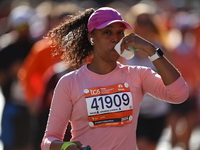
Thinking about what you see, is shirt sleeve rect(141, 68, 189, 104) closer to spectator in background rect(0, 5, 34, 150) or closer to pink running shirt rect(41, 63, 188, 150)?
pink running shirt rect(41, 63, 188, 150)

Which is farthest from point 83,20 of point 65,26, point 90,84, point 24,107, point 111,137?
point 24,107

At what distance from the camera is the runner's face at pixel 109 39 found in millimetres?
5637

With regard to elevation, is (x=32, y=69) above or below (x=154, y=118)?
above

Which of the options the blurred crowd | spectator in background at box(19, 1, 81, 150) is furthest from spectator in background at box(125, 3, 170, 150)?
spectator in background at box(19, 1, 81, 150)

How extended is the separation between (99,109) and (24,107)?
15.9ft

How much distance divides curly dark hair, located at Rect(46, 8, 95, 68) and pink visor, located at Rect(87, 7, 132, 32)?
295 mm

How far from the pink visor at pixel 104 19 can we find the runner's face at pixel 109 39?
0.05m

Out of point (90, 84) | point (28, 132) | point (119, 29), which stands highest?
point (119, 29)

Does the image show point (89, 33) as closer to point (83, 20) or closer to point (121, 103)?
point (83, 20)

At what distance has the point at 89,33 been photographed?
19.4ft

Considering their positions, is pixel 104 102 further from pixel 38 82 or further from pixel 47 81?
pixel 38 82

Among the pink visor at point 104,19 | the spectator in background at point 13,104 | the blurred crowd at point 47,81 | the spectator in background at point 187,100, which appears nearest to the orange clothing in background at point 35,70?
the blurred crowd at point 47,81

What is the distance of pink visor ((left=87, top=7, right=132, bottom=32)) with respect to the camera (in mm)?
5621

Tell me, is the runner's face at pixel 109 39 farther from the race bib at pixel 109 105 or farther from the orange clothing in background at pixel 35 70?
the orange clothing in background at pixel 35 70
